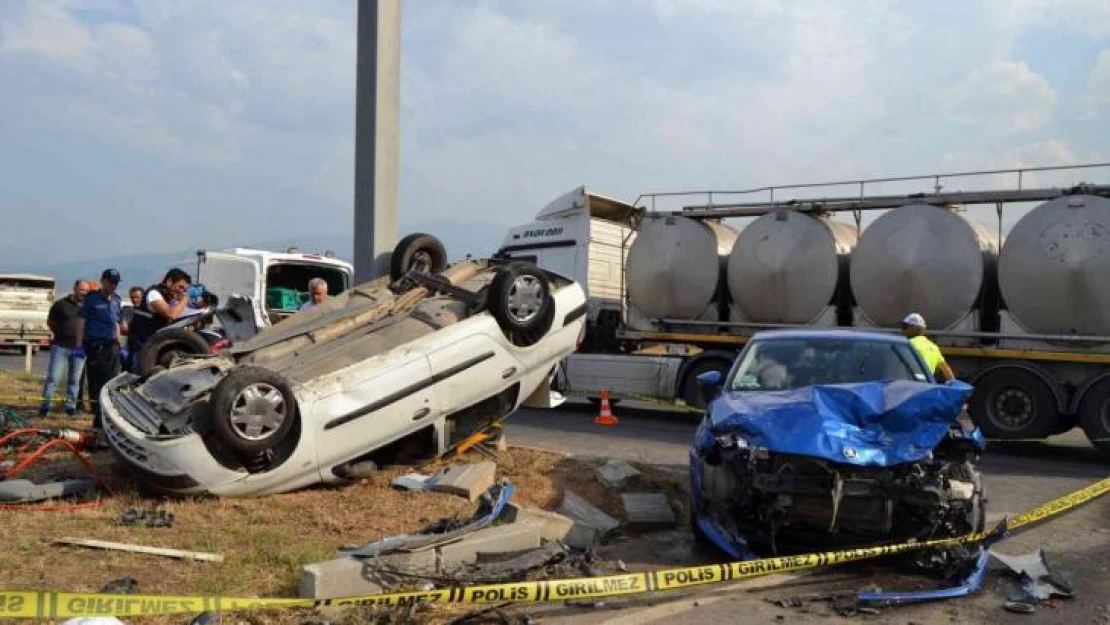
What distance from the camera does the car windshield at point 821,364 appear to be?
20.0 feet

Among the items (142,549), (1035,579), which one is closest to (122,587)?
(142,549)

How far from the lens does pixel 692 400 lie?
12.6 m

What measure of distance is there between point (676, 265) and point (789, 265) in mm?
1927

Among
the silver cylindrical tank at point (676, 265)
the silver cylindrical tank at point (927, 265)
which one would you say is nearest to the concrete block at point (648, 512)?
the silver cylindrical tank at point (927, 265)

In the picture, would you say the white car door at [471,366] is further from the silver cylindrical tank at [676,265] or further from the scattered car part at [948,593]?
the silver cylindrical tank at [676,265]

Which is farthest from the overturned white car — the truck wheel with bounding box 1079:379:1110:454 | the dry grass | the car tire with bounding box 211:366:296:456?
the truck wheel with bounding box 1079:379:1110:454

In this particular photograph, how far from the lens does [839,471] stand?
15.4 feet

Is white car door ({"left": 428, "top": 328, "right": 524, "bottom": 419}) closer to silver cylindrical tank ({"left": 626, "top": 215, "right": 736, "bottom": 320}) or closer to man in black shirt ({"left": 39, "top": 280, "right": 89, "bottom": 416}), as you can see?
man in black shirt ({"left": 39, "top": 280, "right": 89, "bottom": 416})

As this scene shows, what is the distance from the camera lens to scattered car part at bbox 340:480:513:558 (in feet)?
14.3

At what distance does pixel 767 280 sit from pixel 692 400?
6.93ft

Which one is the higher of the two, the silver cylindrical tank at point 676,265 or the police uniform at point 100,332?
the silver cylindrical tank at point 676,265

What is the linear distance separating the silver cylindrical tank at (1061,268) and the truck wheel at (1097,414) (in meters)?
0.71

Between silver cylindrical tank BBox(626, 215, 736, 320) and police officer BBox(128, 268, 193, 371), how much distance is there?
7397mm

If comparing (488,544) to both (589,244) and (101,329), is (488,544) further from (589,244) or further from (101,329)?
(589,244)
